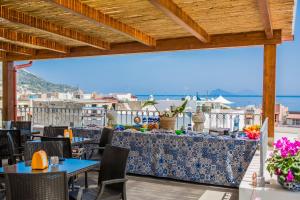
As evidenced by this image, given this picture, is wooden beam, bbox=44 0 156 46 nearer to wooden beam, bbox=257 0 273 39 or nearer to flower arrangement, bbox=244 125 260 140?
wooden beam, bbox=257 0 273 39

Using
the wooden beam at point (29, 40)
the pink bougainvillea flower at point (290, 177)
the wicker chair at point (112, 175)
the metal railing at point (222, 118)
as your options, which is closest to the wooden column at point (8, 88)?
the wooden beam at point (29, 40)

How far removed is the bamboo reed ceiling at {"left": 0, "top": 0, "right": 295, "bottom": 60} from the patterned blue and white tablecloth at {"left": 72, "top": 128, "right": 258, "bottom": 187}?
1861 millimetres

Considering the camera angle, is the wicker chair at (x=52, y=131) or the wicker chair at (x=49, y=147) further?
the wicker chair at (x=52, y=131)

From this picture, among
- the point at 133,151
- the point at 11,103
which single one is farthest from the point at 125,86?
the point at 133,151

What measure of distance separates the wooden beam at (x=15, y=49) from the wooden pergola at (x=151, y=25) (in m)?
0.02

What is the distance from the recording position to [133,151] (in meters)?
5.65

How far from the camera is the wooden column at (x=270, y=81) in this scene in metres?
5.91

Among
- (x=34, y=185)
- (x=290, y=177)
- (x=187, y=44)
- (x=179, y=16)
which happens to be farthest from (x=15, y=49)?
(x=290, y=177)

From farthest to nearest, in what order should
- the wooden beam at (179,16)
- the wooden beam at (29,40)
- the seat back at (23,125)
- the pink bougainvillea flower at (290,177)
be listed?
the seat back at (23,125) → the wooden beam at (29,40) → the wooden beam at (179,16) → the pink bougainvillea flower at (290,177)

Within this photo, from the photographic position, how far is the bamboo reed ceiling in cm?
434

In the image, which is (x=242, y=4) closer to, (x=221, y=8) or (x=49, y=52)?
(x=221, y=8)

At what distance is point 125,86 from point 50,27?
53.5 meters

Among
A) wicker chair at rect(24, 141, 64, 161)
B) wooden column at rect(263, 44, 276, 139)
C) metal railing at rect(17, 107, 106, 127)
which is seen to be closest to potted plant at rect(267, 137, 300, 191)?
wicker chair at rect(24, 141, 64, 161)

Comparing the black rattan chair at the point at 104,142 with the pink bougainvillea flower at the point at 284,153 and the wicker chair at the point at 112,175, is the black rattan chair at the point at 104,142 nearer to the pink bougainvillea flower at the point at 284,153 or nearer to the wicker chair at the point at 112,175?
the wicker chair at the point at 112,175
